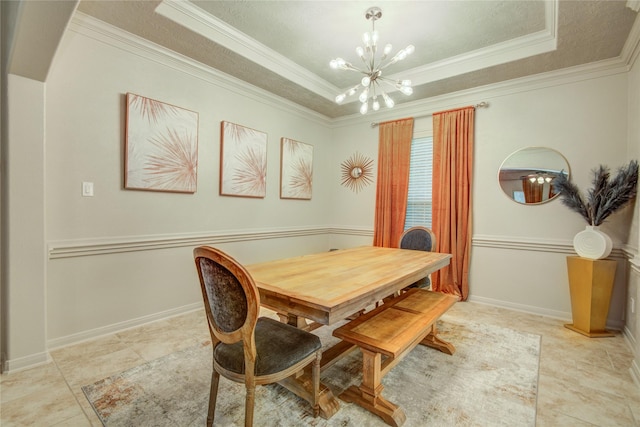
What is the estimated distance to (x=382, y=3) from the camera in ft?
7.81

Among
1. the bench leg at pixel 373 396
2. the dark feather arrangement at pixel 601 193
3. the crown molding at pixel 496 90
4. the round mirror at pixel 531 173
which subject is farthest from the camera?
the round mirror at pixel 531 173

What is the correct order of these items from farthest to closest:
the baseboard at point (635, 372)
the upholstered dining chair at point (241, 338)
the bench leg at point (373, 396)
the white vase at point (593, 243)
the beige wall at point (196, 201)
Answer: the white vase at point (593, 243)
the beige wall at point (196, 201)
the baseboard at point (635, 372)
the bench leg at point (373, 396)
the upholstered dining chair at point (241, 338)

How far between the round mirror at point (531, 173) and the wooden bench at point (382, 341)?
2056 mm

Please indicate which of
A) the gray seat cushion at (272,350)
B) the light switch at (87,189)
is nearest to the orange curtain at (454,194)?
the gray seat cushion at (272,350)

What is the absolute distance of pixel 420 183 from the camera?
4066 millimetres

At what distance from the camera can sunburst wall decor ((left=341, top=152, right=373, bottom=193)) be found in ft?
14.9

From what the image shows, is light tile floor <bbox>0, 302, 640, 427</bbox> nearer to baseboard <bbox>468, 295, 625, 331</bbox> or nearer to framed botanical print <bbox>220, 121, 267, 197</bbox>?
baseboard <bbox>468, 295, 625, 331</bbox>

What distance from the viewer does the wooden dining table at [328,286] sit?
1365 mm

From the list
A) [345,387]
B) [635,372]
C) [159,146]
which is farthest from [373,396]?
[159,146]

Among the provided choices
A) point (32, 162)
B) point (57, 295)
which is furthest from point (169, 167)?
point (57, 295)

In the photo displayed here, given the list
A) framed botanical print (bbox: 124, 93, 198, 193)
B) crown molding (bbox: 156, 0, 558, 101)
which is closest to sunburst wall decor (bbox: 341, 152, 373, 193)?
crown molding (bbox: 156, 0, 558, 101)

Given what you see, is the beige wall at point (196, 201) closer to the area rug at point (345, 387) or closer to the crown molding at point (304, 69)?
the crown molding at point (304, 69)

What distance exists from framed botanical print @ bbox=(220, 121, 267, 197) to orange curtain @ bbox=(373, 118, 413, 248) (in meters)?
1.75

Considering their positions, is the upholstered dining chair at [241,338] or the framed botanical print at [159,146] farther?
the framed botanical print at [159,146]
